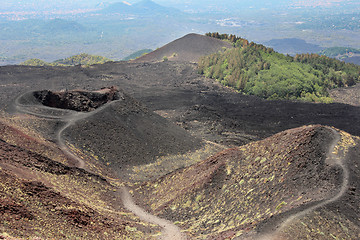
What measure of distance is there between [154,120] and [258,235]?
22.0 m

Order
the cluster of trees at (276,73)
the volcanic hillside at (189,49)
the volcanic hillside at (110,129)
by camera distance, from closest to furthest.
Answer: the volcanic hillside at (110,129) < the cluster of trees at (276,73) < the volcanic hillside at (189,49)

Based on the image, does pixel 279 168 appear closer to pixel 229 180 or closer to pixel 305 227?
pixel 229 180

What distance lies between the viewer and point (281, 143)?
18.9 metres

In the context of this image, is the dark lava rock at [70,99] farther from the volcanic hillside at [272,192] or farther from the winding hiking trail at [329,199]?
the winding hiking trail at [329,199]

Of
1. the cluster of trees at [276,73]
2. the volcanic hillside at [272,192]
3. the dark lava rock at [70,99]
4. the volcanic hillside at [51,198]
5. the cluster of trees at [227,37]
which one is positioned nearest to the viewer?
the volcanic hillside at [272,192]

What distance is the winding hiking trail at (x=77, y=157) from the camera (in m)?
16.5

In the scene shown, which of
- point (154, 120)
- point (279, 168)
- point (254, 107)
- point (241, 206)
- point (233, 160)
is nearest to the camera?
point (241, 206)

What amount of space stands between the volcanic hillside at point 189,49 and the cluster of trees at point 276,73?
10.4 meters

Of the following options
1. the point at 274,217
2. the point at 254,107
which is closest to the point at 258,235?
the point at 274,217

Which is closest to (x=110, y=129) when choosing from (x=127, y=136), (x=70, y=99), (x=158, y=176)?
(x=127, y=136)

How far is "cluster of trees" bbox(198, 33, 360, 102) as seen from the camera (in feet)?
185

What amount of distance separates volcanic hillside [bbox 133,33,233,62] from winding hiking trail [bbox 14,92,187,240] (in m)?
→ 57.2

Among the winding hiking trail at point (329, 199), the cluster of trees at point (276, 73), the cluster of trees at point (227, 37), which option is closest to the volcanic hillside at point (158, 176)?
the winding hiking trail at point (329, 199)

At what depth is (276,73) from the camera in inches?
2387
